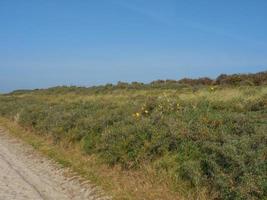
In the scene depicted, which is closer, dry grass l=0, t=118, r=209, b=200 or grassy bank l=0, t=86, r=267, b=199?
grassy bank l=0, t=86, r=267, b=199

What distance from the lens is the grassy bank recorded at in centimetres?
859

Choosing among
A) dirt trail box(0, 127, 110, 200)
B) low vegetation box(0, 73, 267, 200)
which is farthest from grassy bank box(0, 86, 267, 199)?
dirt trail box(0, 127, 110, 200)

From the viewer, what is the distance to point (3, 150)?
652 inches

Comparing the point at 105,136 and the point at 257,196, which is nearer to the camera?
the point at 257,196

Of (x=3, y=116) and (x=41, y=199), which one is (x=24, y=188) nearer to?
(x=41, y=199)

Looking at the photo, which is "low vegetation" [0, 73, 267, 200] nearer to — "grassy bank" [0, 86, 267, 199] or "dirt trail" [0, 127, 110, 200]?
"grassy bank" [0, 86, 267, 199]

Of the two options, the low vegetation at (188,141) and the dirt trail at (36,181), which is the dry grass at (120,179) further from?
the dirt trail at (36,181)

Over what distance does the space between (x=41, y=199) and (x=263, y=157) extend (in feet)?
13.4

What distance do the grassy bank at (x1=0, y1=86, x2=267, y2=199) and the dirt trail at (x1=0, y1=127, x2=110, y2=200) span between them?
450 mm

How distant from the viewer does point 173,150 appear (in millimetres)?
10906

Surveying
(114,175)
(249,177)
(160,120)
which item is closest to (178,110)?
(160,120)

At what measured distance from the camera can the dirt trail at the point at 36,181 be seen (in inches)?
387

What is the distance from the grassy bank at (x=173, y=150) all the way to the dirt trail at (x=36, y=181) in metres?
0.45

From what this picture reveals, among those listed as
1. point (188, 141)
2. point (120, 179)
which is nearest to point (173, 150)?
point (188, 141)
